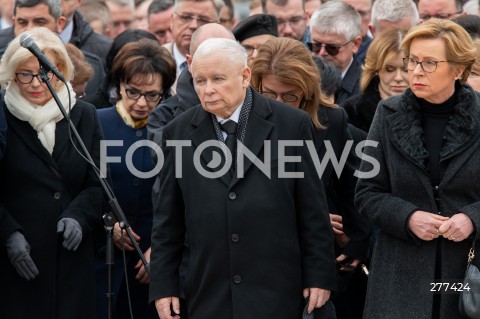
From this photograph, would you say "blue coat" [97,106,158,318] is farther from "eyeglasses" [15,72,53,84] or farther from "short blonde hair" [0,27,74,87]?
"eyeglasses" [15,72,53,84]

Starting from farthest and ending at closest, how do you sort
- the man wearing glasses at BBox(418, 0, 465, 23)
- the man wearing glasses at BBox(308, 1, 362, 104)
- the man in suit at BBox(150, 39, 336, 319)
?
the man wearing glasses at BBox(418, 0, 465, 23)
the man wearing glasses at BBox(308, 1, 362, 104)
the man in suit at BBox(150, 39, 336, 319)

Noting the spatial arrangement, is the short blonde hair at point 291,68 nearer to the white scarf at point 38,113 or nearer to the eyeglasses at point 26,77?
the white scarf at point 38,113

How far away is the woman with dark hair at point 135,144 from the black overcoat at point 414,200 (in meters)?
2.00

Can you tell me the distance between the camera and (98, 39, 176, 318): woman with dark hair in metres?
7.84

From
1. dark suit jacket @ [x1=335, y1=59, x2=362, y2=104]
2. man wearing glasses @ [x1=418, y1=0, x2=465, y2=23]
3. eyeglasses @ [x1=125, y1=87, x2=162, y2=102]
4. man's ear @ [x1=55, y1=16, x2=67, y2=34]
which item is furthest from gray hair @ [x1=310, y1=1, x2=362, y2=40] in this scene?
man's ear @ [x1=55, y1=16, x2=67, y2=34]

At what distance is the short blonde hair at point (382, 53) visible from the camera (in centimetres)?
791

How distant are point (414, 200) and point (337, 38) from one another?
9.65 ft

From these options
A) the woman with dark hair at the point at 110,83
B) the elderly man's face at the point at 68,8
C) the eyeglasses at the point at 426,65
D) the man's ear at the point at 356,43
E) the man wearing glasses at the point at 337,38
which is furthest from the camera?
the elderly man's face at the point at 68,8

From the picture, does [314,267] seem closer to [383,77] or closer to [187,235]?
[187,235]

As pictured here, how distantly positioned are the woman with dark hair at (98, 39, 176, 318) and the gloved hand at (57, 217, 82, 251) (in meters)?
0.83

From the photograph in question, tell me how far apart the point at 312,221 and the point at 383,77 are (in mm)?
2161

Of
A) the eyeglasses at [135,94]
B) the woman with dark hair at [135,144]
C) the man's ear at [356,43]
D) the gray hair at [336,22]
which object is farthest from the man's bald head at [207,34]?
the man's ear at [356,43]

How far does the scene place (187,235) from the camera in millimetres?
6125

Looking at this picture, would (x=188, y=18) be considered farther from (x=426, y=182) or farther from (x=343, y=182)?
(x=426, y=182)
